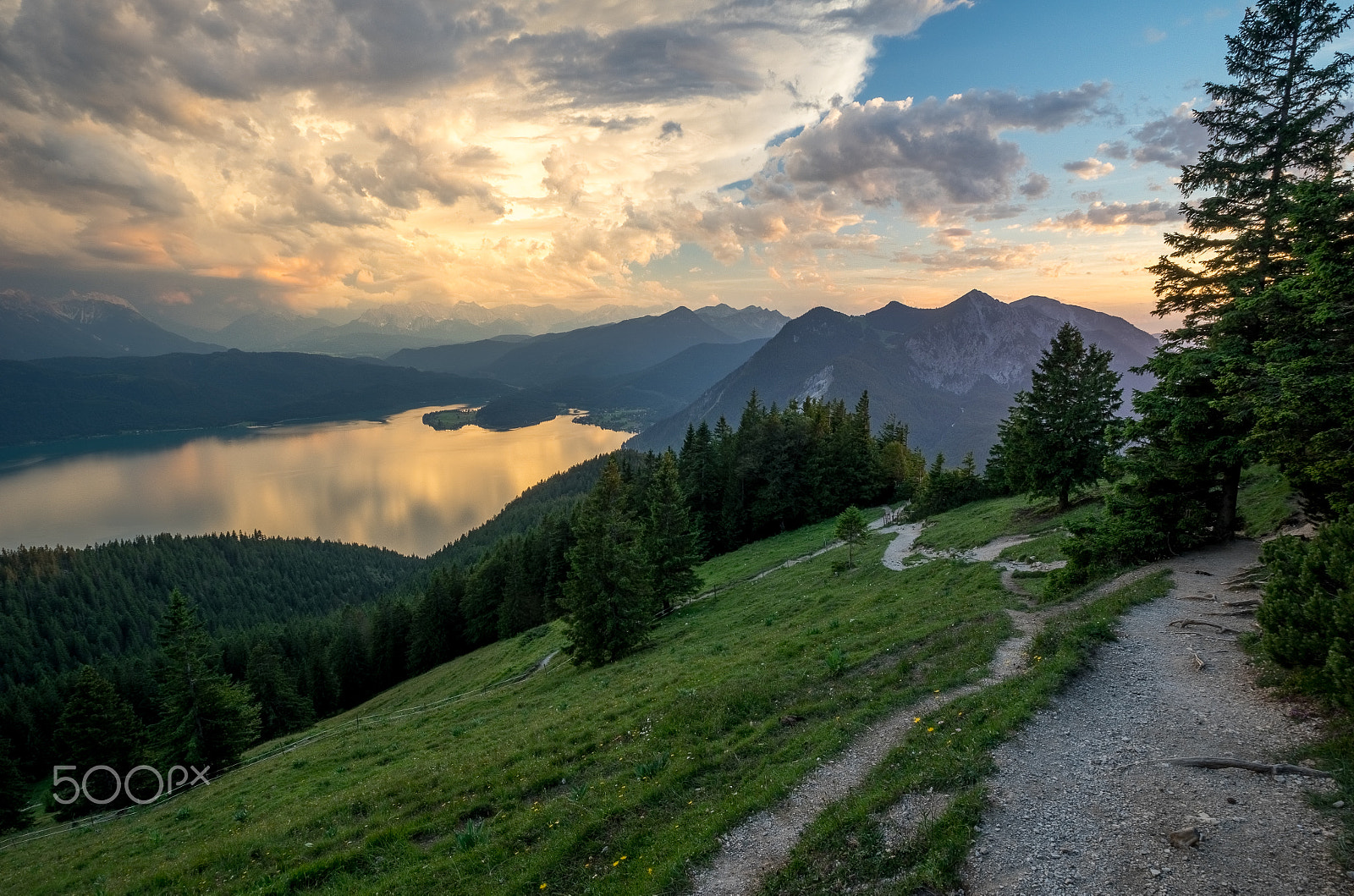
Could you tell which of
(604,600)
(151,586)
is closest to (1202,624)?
(604,600)

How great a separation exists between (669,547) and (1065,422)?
1054 inches

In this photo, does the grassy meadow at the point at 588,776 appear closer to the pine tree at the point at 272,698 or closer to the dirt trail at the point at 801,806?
the dirt trail at the point at 801,806

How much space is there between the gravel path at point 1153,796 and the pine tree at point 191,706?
130 feet

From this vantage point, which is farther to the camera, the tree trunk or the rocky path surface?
the tree trunk

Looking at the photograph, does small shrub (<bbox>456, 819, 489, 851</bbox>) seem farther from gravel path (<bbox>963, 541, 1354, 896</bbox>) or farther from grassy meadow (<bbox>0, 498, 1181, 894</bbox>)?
gravel path (<bbox>963, 541, 1354, 896</bbox>)

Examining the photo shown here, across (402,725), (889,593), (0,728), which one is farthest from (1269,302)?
(0,728)

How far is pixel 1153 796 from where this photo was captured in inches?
336

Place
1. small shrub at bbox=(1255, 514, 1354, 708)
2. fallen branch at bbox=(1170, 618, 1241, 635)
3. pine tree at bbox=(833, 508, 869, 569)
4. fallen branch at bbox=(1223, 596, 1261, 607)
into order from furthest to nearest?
pine tree at bbox=(833, 508, 869, 569)
fallen branch at bbox=(1223, 596, 1261, 607)
fallen branch at bbox=(1170, 618, 1241, 635)
small shrub at bbox=(1255, 514, 1354, 708)

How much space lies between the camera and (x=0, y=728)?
69375mm

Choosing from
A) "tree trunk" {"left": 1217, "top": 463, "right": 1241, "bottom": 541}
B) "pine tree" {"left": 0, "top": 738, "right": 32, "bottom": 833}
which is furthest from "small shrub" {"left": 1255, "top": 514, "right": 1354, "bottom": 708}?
"pine tree" {"left": 0, "top": 738, "right": 32, "bottom": 833}

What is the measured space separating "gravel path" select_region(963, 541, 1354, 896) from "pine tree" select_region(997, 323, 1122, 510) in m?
25.5

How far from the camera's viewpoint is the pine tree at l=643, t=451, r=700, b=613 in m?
38.3

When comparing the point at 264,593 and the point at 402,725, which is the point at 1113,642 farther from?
the point at 264,593

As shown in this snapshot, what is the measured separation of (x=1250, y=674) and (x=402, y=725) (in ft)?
103
